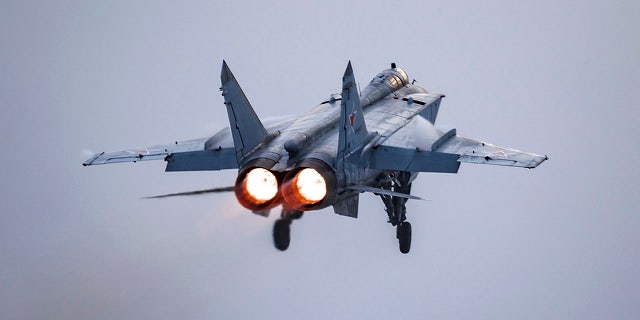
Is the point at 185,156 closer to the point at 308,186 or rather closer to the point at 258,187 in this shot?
the point at 258,187

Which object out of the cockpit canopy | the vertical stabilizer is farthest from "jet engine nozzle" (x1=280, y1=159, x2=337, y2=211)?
the cockpit canopy

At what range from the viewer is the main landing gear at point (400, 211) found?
35156 mm

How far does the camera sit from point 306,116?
111 ft

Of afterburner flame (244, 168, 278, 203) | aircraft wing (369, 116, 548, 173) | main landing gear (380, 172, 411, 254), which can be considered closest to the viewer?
afterburner flame (244, 168, 278, 203)

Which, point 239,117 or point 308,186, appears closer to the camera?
point 308,186

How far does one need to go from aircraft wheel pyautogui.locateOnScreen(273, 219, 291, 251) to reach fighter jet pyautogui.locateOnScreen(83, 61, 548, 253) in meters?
0.03

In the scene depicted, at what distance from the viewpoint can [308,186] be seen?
93.8 feet

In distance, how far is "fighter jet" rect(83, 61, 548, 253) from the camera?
93.6 ft

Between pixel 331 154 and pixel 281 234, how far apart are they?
11.5ft

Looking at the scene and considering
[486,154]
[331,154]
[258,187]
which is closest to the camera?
[258,187]

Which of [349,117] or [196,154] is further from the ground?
[349,117]

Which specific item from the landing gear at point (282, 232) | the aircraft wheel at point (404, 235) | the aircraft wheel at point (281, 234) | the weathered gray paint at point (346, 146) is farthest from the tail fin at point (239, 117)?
the aircraft wheel at point (404, 235)

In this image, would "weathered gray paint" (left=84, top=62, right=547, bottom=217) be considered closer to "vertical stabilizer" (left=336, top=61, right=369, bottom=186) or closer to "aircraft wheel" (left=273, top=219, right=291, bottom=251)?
"vertical stabilizer" (left=336, top=61, right=369, bottom=186)

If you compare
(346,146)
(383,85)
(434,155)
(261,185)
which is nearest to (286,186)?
(261,185)
